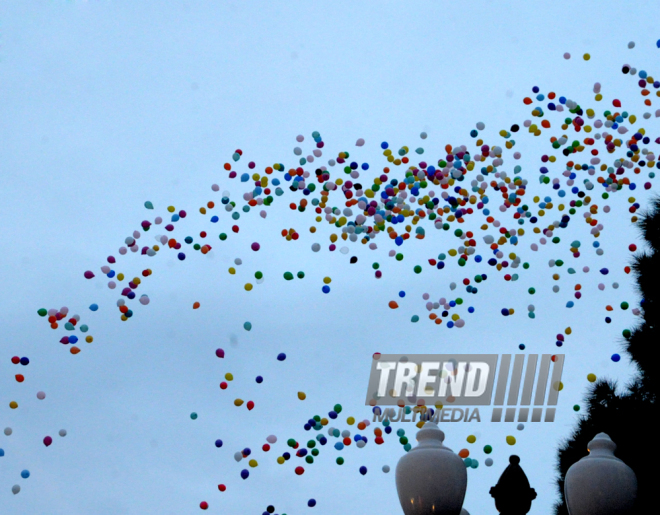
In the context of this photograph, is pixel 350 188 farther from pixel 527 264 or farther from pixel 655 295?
pixel 655 295

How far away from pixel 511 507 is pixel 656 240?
188 inches

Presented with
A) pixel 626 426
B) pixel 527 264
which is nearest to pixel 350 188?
pixel 527 264

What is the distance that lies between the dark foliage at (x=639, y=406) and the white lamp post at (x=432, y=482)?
3.10m

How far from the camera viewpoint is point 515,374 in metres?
11.5

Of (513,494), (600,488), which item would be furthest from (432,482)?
(600,488)

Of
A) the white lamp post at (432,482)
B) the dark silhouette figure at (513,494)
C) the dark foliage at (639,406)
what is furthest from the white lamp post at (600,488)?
the dark foliage at (639,406)

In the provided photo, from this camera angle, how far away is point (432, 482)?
3.79 m

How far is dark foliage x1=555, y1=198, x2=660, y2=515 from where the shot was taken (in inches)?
255

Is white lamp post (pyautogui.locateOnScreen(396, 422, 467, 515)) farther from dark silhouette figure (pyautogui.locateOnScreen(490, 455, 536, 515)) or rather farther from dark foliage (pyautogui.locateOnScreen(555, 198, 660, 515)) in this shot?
dark foliage (pyautogui.locateOnScreen(555, 198, 660, 515))

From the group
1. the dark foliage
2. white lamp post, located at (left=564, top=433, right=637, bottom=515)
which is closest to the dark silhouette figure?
white lamp post, located at (left=564, top=433, right=637, bottom=515)

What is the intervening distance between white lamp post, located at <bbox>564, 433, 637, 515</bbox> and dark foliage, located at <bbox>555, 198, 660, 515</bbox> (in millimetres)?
2614

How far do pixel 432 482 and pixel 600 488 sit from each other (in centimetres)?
79

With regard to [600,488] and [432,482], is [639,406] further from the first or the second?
[432,482]

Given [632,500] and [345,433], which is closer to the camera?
[632,500]
